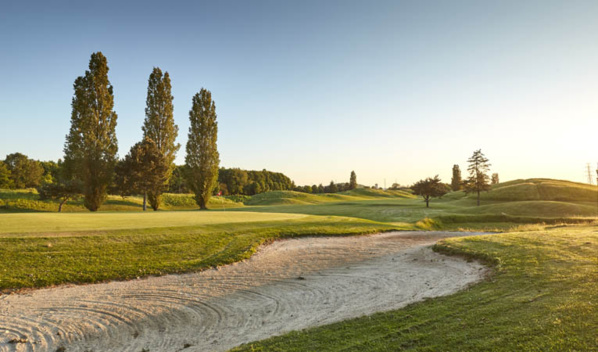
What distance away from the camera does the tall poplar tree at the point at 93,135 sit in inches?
1496

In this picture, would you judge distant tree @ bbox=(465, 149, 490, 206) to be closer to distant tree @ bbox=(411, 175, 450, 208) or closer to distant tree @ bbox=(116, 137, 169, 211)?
distant tree @ bbox=(411, 175, 450, 208)

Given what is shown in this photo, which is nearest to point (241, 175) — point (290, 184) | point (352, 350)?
point (290, 184)

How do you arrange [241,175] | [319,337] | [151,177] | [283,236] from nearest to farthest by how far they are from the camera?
[319,337] → [283,236] → [151,177] → [241,175]

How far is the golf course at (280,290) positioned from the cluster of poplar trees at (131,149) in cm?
2147

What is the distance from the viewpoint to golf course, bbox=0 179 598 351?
606cm

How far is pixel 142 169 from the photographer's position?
4262 cm

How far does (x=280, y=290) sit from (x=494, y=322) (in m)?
7.09

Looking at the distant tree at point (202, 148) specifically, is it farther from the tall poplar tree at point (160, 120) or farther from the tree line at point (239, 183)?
the tree line at point (239, 183)

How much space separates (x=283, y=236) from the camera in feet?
71.8

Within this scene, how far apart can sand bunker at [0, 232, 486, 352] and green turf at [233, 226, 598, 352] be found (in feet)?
4.07

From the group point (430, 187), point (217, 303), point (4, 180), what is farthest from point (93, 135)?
point (4, 180)

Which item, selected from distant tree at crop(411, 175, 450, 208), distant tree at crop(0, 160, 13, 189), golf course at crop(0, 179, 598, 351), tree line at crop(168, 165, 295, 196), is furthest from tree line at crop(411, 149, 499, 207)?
distant tree at crop(0, 160, 13, 189)

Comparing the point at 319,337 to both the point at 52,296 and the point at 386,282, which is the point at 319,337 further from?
the point at 52,296

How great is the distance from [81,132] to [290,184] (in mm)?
118067
